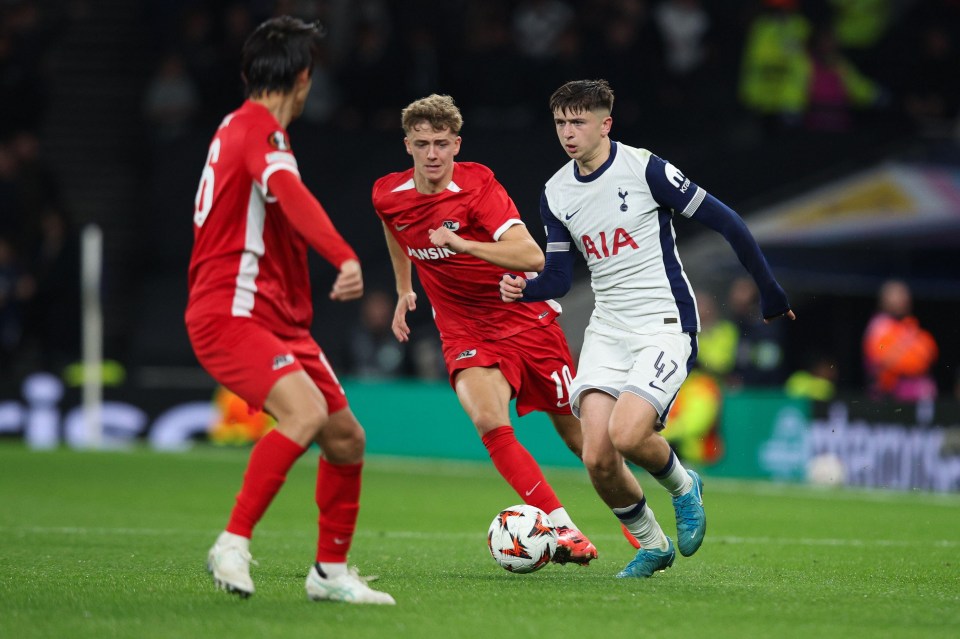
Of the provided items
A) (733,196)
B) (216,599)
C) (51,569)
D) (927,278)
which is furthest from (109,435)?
(216,599)

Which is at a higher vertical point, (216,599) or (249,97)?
(249,97)

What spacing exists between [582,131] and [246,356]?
85.5 inches

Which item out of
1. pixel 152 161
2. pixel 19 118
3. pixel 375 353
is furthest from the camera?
pixel 152 161

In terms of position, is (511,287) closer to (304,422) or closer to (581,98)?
(581,98)

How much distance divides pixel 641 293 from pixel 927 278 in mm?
11357

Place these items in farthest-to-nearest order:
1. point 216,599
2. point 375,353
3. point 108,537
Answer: point 375,353, point 108,537, point 216,599

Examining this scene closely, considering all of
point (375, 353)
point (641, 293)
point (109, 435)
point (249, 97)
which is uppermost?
point (249, 97)

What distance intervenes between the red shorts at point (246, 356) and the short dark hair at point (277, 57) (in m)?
0.93

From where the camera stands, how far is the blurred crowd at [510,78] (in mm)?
18328

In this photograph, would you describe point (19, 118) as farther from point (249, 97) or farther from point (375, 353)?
point (249, 97)

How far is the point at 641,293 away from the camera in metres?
7.66

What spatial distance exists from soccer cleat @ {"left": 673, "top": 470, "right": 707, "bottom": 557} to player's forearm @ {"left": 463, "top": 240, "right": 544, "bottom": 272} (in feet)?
4.32

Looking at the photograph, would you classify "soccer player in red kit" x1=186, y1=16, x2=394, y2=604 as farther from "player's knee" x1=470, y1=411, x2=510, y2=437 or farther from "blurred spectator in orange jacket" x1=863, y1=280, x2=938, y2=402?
"blurred spectator in orange jacket" x1=863, y1=280, x2=938, y2=402

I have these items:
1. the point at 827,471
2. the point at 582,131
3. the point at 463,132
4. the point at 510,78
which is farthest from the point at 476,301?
the point at 510,78
